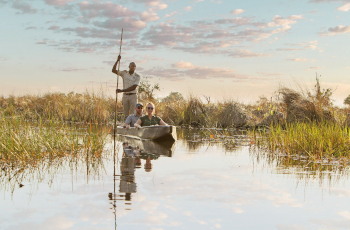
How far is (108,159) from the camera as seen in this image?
8.51 metres

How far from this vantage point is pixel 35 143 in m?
8.22

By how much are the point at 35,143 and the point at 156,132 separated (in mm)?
5031

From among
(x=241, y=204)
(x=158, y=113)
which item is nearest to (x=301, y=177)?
(x=241, y=204)

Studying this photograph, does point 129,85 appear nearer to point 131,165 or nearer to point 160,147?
point 160,147

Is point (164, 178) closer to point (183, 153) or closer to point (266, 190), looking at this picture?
point (266, 190)

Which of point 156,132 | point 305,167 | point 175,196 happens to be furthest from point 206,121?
point 175,196

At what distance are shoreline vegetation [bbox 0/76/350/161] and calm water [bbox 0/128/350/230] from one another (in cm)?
94

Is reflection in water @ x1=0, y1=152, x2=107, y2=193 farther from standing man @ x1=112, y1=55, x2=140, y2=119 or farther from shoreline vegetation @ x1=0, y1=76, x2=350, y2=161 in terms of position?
standing man @ x1=112, y1=55, x2=140, y2=119

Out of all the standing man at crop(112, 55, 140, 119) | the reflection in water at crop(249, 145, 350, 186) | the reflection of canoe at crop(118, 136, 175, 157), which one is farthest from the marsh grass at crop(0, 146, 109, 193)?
the standing man at crop(112, 55, 140, 119)

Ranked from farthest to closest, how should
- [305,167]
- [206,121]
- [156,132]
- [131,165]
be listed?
[206,121] < [156,132] < [131,165] < [305,167]

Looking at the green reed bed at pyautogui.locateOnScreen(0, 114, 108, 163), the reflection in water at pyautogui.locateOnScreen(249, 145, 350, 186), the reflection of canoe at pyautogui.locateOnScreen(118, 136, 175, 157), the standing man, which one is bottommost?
the reflection in water at pyautogui.locateOnScreen(249, 145, 350, 186)

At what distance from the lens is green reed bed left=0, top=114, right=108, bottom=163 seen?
302 inches

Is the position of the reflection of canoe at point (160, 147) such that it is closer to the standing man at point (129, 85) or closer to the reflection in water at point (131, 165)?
the reflection in water at point (131, 165)

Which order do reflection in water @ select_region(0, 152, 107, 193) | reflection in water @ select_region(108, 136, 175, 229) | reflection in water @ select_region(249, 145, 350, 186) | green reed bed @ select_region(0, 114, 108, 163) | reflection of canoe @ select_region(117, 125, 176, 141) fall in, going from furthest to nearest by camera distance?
reflection of canoe @ select_region(117, 125, 176, 141) < green reed bed @ select_region(0, 114, 108, 163) < reflection in water @ select_region(249, 145, 350, 186) < reflection in water @ select_region(0, 152, 107, 193) < reflection in water @ select_region(108, 136, 175, 229)
